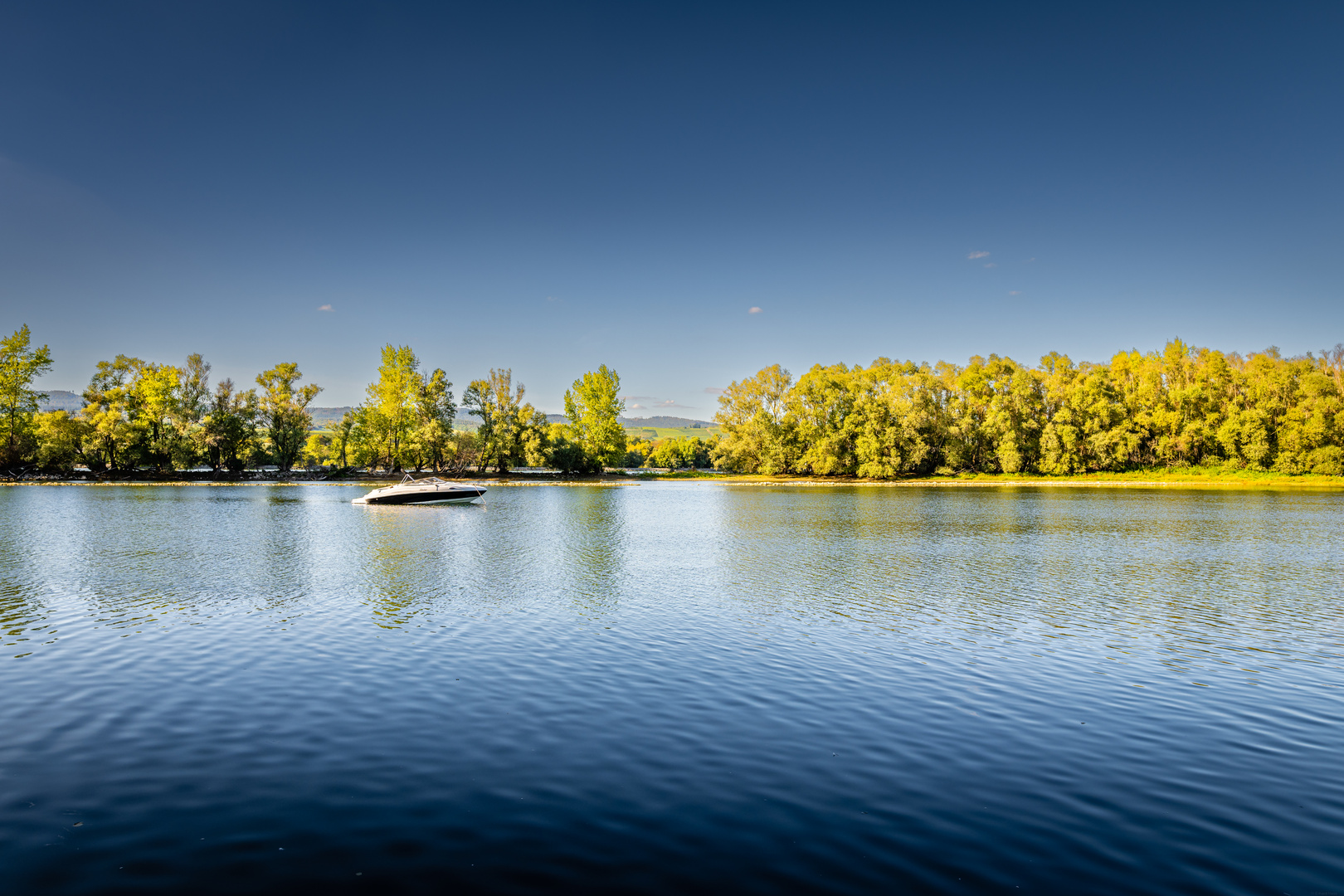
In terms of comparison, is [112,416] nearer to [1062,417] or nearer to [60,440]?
[60,440]

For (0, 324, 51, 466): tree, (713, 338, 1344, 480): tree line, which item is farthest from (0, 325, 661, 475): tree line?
(713, 338, 1344, 480): tree line

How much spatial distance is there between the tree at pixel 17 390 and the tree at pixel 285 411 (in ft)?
79.6

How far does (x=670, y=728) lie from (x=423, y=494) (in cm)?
6309

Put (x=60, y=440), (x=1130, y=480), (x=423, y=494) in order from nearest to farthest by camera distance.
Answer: (x=423, y=494) → (x=60, y=440) → (x=1130, y=480)

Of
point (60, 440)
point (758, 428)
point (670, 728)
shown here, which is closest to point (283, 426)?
point (60, 440)

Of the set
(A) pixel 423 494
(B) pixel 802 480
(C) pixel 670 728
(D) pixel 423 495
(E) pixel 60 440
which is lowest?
(C) pixel 670 728

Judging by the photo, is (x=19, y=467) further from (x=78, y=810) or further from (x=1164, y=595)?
(x=1164, y=595)

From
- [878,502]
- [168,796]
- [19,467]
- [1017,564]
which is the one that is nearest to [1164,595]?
[1017,564]

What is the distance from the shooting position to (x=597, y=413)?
408 feet

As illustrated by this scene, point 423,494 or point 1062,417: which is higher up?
point 1062,417

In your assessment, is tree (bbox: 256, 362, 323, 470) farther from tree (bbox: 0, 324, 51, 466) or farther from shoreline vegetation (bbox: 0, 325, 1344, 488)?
tree (bbox: 0, 324, 51, 466)

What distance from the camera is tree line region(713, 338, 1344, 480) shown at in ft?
309

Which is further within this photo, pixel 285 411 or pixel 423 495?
pixel 285 411

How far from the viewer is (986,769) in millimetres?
8906
